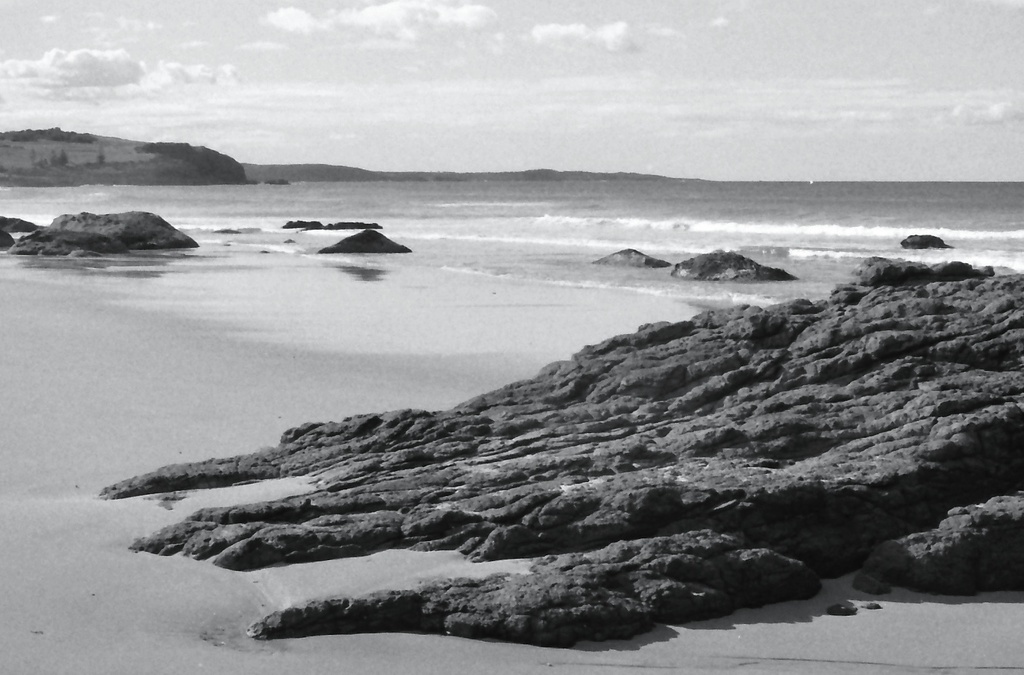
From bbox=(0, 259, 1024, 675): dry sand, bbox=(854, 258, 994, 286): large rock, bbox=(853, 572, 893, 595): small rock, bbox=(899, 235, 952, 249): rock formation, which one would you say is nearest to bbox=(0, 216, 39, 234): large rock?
bbox=(0, 259, 1024, 675): dry sand

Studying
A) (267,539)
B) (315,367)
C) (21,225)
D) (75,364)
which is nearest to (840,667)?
(267,539)

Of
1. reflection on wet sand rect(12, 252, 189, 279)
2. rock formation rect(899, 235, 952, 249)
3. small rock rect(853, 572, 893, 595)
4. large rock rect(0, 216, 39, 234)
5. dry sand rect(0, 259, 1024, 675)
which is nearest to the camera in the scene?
dry sand rect(0, 259, 1024, 675)

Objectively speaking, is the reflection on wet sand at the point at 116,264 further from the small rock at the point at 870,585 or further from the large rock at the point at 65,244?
the small rock at the point at 870,585

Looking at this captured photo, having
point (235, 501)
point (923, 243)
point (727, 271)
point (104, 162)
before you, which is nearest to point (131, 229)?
point (727, 271)

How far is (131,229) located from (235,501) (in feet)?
102

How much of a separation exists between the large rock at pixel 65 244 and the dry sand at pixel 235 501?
52.8 feet

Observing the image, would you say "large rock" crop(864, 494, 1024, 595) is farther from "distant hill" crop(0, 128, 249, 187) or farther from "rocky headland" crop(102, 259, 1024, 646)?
"distant hill" crop(0, 128, 249, 187)

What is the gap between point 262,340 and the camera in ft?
48.8

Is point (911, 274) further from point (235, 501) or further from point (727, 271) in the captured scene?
point (727, 271)

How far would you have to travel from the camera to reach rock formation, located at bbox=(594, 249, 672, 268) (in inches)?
1157

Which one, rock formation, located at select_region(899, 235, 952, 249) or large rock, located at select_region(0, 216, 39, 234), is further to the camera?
large rock, located at select_region(0, 216, 39, 234)

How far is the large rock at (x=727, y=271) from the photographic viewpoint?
2580cm

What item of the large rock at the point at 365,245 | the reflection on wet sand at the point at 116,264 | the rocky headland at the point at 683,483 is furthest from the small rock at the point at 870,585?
the large rock at the point at 365,245

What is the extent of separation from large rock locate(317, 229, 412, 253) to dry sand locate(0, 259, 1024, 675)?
16.2 meters
